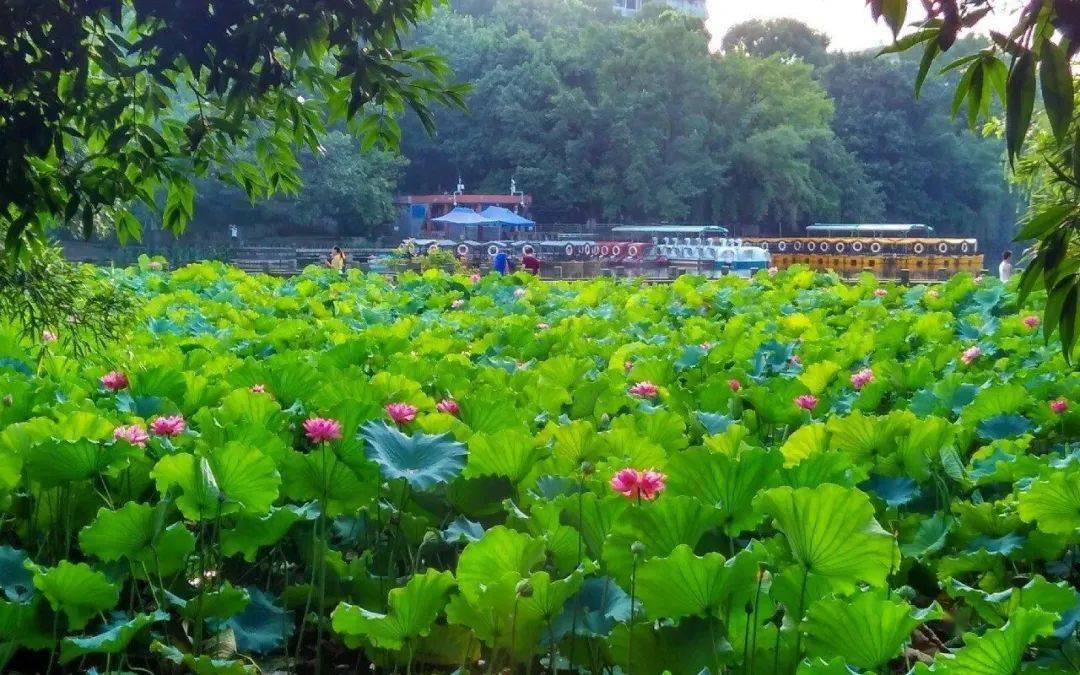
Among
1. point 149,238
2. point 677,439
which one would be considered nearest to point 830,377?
point 677,439

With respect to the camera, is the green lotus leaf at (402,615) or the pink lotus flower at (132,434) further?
the pink lotus flower at (132,434)

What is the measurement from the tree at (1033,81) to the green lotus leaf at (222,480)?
105 cm

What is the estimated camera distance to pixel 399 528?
1.87 metres

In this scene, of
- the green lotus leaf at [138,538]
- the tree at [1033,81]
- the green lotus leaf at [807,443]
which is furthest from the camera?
the green lotus leaf at [807,443]

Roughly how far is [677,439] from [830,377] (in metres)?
0.97

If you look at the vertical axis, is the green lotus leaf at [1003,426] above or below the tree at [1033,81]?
below

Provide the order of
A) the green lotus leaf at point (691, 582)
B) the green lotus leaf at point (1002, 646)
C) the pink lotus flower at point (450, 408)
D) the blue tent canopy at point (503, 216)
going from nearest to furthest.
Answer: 1. the green lotus leaf at point (1002, 646)
2. the green lotus leaf at point (691, 582)
3. the pink lotus flower at point (450, 408)
4. the blue tent canopy at point (503, 216)

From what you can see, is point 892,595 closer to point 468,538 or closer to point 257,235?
point 468,538

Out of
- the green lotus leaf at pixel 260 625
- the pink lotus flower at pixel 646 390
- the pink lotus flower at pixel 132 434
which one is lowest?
the green lotus leaf at pixel 260 625

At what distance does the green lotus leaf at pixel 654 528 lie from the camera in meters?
1.44

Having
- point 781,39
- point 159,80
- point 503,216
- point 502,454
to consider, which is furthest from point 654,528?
point 781,39

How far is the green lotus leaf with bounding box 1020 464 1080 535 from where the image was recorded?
164cm

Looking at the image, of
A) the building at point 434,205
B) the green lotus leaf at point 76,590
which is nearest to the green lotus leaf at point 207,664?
the green lotus leaf at point 76,590

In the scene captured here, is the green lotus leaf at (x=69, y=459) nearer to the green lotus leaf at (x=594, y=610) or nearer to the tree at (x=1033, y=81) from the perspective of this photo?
the green lotus leaf at (x=594, y=610)
